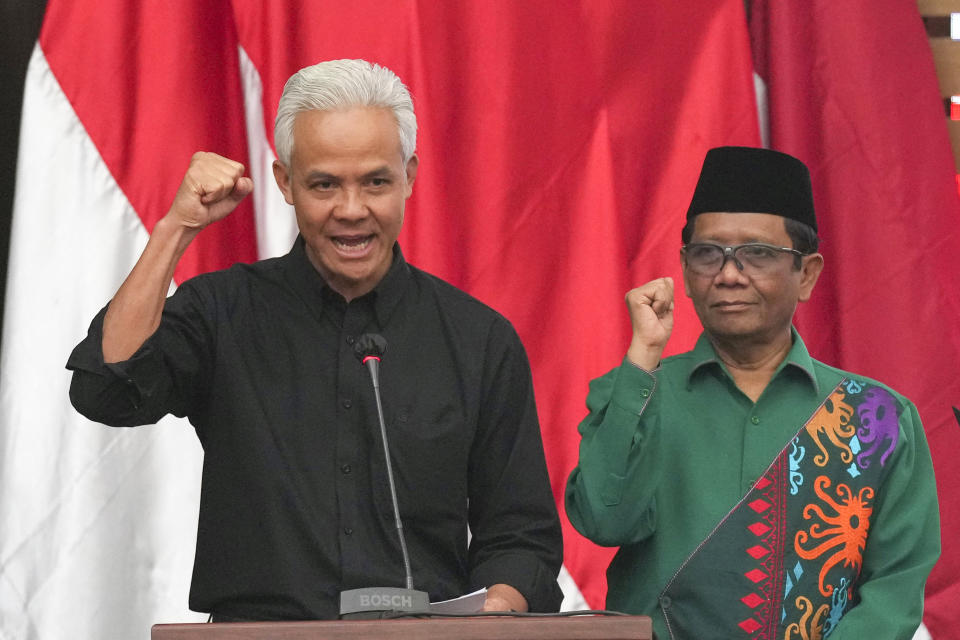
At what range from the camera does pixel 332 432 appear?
204 cm

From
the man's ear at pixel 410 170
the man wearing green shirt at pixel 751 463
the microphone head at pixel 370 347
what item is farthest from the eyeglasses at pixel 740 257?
the microphone head at pixel 370 347

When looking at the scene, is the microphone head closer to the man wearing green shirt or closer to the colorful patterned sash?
the man wearing green shirt

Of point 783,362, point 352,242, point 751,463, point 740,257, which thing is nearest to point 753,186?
point 740,257

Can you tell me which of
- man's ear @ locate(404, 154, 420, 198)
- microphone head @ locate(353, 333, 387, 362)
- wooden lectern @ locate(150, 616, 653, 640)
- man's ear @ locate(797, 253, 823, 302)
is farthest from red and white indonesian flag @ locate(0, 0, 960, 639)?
wooden lectern @ locate(150, 616, 653, 640)

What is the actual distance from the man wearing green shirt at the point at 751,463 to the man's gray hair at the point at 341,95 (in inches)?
20.3

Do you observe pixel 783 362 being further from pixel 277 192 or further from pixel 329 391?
pixel 277 192

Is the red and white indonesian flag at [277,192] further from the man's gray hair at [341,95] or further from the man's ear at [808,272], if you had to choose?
the man's gray hair at [341,95]

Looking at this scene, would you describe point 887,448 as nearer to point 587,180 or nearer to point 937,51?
point 587,180

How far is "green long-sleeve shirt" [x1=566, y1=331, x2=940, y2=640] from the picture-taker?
2.12 metres

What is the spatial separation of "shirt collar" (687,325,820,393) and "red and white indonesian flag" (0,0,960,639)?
0.92 meters

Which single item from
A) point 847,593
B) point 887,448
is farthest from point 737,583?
point 887,448

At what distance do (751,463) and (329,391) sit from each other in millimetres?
736

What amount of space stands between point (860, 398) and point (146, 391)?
4.04ft

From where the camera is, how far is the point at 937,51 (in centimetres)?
344
